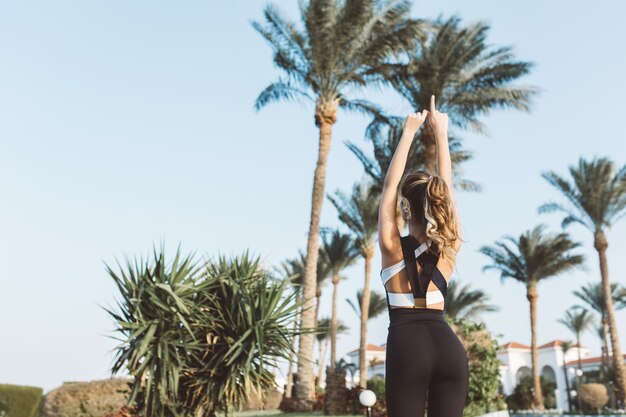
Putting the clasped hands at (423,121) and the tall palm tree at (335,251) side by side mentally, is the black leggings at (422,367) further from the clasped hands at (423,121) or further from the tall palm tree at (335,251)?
the tall palm tree at (335,251)

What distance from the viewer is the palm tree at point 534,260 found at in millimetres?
29312

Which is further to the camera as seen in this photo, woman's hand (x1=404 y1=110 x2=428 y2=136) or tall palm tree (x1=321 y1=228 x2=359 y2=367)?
tall palm tree (x1=321 y1=228 x2=359 y2=367)

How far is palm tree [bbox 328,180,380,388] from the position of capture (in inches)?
1067

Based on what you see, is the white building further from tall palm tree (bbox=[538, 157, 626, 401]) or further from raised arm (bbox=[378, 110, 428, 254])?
raised arm (bbox=[378, 110, 428, 254])

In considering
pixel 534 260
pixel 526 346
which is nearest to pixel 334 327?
pixel 534 260

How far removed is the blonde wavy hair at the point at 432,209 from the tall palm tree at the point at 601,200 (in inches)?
1050

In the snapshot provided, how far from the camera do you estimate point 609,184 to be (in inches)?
1023

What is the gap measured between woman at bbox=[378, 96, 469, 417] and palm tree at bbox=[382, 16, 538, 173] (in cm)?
1715

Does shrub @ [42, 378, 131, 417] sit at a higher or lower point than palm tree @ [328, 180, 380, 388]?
lower

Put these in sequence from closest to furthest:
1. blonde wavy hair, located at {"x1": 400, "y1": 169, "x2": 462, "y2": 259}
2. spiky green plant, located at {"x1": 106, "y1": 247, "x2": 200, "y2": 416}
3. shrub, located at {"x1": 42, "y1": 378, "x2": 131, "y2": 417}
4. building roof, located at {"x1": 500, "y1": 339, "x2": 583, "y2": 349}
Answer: blonde wavy hair, located at {"x1": 400, "y1": 169, "x2": 462, "y2": 259} < spiky green plant, located at {"x1": 106, "y1": 247, "x2": 200, "y2": 416} < shrub, located at {"x1": 42, "y1": 378, "x2": 131, "y2": 417} < building roof, located at {"x1": 500, "y1": 339, "x2": 583, "y2": 349}

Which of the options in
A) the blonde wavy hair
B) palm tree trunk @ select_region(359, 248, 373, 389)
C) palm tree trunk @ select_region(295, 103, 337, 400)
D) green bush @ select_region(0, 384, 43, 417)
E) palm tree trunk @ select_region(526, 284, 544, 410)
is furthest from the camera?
palm tree trunk @ select_region(526, 284, 544, 410)

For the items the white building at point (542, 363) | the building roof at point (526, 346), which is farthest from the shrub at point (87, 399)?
the building roof at point (526, 346)

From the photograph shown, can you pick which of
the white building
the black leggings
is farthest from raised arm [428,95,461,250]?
the white building

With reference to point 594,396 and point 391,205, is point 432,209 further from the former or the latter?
point 594,396
